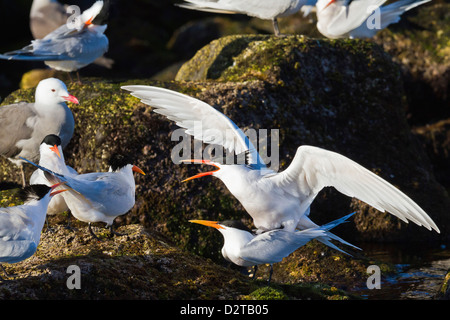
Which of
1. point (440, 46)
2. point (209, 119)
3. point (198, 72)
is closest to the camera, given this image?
point (209, 119)

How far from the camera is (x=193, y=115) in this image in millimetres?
6488

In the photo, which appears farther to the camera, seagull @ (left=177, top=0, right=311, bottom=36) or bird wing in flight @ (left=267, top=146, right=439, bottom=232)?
seagull @ (left=177, top=0, right=311, bottom=36)

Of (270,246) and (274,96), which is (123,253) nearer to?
(270,246)

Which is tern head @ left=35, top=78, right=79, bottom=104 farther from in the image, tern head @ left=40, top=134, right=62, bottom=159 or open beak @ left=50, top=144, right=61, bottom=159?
open beak @ left=50, top=144, right=61, bottom=159

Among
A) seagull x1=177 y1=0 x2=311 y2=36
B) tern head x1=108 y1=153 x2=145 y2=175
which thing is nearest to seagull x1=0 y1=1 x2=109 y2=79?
seagull x1=177 y1=0 x2=311 y2=36

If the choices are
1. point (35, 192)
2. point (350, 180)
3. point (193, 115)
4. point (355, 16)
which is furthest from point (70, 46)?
point (350, 180)

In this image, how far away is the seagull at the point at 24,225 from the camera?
4.88 meters

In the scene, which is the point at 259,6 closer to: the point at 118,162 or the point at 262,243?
the point at 118,162

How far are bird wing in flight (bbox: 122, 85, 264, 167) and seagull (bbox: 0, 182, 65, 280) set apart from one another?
1.47m

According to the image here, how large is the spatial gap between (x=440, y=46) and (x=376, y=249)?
569cm

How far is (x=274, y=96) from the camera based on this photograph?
797 centimetres

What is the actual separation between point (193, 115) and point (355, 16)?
376cm

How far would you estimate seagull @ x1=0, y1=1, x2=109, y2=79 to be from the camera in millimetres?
8172
